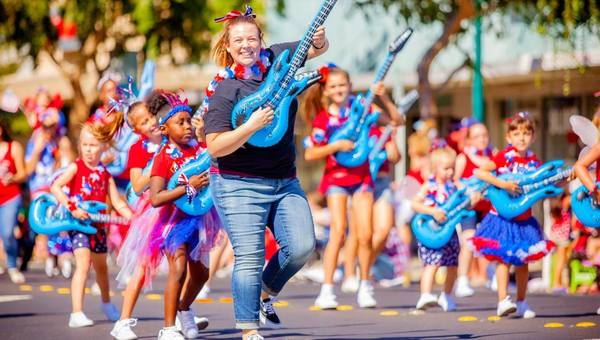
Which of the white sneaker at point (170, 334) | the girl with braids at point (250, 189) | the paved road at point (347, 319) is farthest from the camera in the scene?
the paved road at point (347, 319)

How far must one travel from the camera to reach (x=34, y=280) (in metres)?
15.1

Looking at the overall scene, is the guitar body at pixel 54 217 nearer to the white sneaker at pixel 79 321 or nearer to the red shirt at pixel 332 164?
the white sneaker at pixel 79 321

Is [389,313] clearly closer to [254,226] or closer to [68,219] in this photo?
[68,219]

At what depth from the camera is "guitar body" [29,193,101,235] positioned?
10.2m

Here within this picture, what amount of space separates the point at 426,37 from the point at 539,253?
9.64 m

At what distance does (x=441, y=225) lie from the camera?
1115 cm

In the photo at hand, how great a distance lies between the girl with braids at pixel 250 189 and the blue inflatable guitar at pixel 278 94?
9cm

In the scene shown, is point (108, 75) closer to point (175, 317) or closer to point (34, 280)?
point (34, 280)

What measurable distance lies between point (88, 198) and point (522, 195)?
3.37m

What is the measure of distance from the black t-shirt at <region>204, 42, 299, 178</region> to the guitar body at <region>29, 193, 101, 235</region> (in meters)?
2.80

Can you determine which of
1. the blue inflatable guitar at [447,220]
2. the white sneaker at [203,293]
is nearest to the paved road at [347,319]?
the white sneaker at [203,293]

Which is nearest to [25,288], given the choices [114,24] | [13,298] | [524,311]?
[13,298]

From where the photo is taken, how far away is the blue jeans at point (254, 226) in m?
7.50

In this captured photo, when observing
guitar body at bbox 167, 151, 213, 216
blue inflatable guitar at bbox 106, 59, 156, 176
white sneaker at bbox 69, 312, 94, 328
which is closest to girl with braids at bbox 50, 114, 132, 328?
white sneaker at bbox 69, 312, 94, 328
